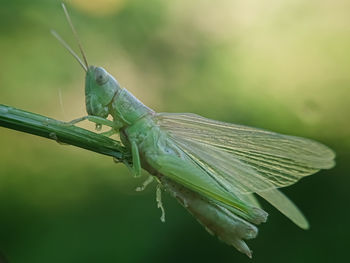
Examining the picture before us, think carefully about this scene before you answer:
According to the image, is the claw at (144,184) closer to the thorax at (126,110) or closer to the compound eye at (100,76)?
the thorax at (126,110)

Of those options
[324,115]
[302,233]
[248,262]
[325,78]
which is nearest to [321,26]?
[325,78]

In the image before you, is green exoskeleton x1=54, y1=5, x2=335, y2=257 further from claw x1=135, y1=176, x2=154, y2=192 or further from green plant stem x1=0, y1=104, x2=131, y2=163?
green plant stem x1=0, y1=104, x2=131, y2=163

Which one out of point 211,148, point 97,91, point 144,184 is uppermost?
point 97,91

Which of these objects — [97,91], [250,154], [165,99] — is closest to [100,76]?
[97,91]

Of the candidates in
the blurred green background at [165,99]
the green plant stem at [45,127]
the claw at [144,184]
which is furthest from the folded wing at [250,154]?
the green plant stem at [45,127]

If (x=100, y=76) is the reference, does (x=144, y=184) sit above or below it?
below

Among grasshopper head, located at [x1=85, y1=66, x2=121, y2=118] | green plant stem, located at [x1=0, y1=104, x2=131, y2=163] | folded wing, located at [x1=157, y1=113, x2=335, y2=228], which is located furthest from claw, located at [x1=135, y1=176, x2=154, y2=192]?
green plant stem, located at [x1=0, y1=104, x2=131, y2=163]

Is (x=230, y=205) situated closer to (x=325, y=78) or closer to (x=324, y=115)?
(x=324, y=115)

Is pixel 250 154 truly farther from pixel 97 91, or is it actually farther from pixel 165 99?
pixel 165 99
